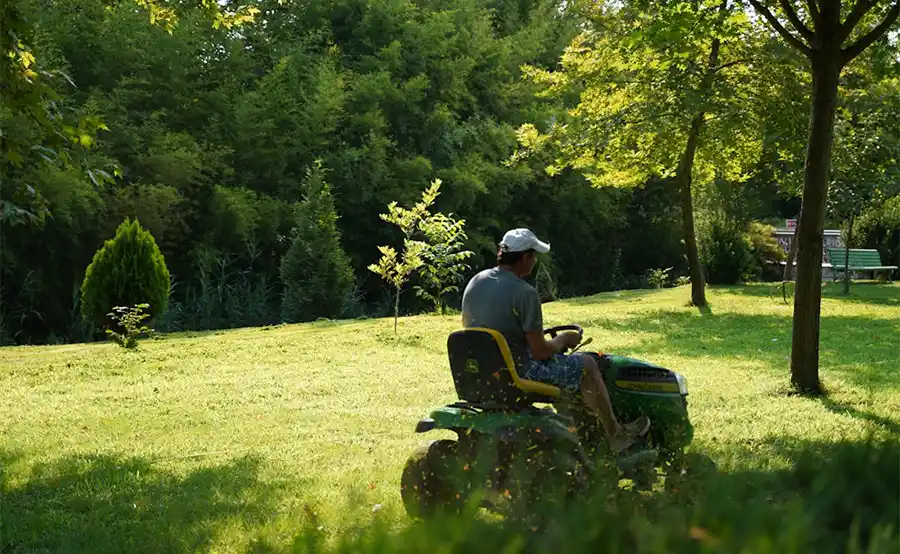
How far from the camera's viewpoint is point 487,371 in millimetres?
4914

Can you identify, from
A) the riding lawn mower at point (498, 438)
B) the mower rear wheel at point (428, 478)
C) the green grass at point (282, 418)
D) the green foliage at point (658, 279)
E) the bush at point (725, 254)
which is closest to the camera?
the riding lawn mower at point (498, 438)

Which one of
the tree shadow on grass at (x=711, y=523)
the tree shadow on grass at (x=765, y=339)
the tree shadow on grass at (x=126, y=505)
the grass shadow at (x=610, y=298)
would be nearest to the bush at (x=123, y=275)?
the tree shadow on grass at (x=765, y=339)

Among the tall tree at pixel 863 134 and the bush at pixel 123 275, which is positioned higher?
the tall tree at pixel 863 134

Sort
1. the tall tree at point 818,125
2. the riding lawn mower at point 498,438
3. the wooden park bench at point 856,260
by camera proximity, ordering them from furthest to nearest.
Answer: the wooden park bench at point 856,260, the tall tree at point 818,125, the riding lawn mower at point 498,438

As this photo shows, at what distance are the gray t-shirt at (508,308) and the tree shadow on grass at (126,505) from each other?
1594 mm

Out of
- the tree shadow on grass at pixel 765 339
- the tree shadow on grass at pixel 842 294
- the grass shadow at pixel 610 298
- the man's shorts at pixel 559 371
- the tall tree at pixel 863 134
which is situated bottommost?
the tree shadow on grass at pixel 765 339

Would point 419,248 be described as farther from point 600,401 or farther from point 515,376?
point 515,376

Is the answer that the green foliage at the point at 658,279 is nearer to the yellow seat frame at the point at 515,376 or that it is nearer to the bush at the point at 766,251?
the bush at the point at 766,251

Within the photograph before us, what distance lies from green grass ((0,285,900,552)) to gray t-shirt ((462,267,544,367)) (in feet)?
3.62

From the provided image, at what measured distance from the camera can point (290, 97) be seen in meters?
25.1

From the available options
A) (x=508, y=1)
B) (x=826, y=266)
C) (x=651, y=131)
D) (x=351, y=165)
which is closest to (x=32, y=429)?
(x=651, y=131)

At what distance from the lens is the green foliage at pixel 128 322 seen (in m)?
13.7

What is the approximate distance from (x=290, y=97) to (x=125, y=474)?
1992 centimetres

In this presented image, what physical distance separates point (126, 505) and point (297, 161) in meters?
20.4
